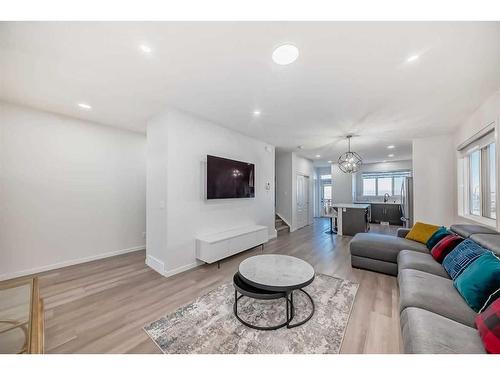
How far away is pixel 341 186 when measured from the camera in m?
8.47

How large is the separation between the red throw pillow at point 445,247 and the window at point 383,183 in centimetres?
686

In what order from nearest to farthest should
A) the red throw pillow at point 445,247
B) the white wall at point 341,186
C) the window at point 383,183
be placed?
the red throw pillow at point 445,247 < the window at point 383,183 < the white wall at point 341,186

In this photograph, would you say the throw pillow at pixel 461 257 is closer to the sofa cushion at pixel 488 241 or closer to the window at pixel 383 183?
the sofa cushion at pixel 488 241

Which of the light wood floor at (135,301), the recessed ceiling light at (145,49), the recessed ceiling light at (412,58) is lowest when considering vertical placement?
the light wood floor at (135,301)

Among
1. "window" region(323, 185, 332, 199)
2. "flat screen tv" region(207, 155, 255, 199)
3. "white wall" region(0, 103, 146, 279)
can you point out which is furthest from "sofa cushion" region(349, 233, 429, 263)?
"window" region(323, 185, 332, 199)

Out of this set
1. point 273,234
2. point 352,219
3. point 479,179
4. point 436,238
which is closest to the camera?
point 436,238

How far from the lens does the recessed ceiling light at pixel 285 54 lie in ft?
5.34

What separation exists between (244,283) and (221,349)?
565 millimetres

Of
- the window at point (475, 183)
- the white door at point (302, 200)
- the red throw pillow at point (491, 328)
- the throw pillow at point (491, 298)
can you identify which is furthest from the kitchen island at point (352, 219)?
the red throw pillow at point (491, 328)

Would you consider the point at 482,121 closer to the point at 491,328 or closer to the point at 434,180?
the point at 434,180

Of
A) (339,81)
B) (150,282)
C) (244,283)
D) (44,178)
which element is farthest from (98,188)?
(339,81)

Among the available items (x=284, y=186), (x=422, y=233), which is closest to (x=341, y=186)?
(x=284, y=186)

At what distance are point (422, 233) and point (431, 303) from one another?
2130 mm
